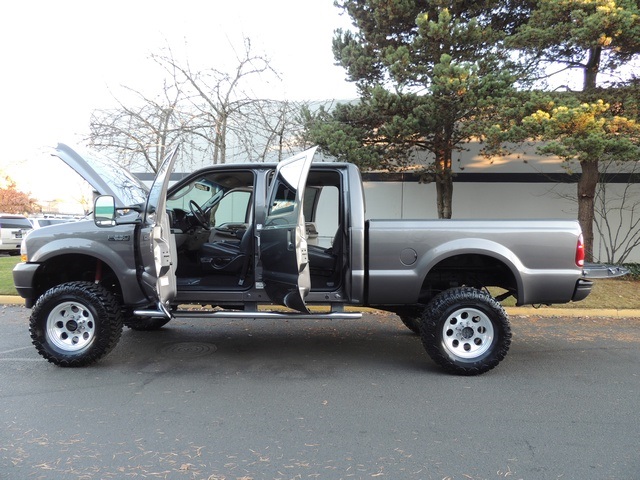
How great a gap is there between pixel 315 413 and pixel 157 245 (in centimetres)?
209

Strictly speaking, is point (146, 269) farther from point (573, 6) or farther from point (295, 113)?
point (573, 6)

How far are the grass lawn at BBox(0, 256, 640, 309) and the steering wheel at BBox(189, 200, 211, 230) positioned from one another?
5047mm

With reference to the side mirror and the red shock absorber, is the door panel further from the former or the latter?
the red shock absorber

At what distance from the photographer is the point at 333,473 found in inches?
106

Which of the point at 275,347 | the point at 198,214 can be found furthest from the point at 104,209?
the point at 275,347

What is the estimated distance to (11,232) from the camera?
52.8 ft

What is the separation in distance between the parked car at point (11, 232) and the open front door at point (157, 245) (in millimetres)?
14598

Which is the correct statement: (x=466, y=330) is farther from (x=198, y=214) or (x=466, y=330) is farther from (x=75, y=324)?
(x=75, y=324)

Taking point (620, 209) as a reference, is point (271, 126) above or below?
above

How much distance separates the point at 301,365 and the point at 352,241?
1421 mm

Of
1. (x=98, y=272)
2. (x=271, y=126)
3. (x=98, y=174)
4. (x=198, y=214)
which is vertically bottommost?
(x=98, y=272)

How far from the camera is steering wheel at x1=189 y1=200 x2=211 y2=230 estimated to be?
5309 millimetres

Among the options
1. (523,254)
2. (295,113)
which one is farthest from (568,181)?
(523,254)

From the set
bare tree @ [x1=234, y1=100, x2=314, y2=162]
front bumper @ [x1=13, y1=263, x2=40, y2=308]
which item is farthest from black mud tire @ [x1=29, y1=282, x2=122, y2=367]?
bare tree @ [x1=234, y1=100, x2=314, y2=162]
